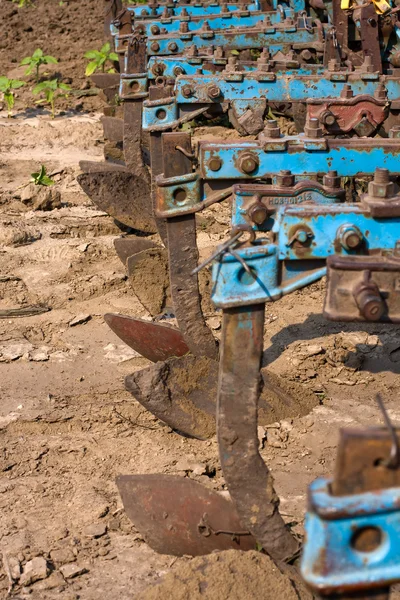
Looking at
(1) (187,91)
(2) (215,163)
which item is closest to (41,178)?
(1) (187,91)

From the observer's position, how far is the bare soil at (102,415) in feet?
Result: 11.3

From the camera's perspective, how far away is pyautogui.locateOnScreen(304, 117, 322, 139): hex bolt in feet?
14.5

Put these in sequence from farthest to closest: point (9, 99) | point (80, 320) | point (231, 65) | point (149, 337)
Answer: point (9, 99) < point (231, 65) < point (80, 320) < point (149, 337)

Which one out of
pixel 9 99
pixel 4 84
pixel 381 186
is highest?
pixel 381 186

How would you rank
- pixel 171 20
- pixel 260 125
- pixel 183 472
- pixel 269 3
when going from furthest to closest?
pixel 269 3 → pixel 171 20 → pixel 260 125 → pixel 183 472

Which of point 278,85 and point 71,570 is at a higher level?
point 278,85

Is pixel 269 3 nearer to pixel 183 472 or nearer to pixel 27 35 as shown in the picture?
pixel 27 35

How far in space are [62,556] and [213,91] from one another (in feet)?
10.7

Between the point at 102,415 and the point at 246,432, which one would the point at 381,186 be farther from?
the point at 102,415

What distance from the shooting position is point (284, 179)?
168 inches

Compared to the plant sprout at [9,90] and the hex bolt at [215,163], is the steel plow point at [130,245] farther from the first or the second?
the plant sprout at [9,90]

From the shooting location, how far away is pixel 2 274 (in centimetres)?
650

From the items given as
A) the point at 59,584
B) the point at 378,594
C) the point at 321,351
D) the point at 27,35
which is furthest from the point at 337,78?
the point at 27,35

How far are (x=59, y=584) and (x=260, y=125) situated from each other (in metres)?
3.28
